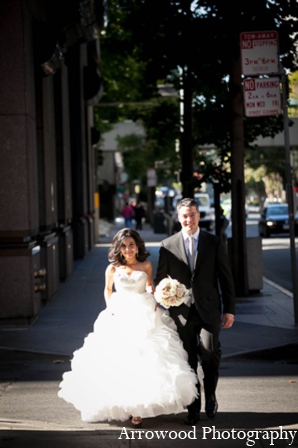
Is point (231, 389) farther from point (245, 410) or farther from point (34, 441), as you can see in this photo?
point (34, 441)

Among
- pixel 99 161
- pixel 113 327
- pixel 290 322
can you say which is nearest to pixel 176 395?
pixel 113 327

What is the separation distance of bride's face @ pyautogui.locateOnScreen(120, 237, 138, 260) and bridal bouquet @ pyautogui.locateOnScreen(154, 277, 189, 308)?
1.44 feet

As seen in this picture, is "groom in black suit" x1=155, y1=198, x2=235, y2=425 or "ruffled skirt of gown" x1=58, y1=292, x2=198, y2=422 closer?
"ruffled skirt of gown" x1=58, y1=292, x2=198, y2=422

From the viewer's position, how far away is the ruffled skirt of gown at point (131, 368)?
7312 mm

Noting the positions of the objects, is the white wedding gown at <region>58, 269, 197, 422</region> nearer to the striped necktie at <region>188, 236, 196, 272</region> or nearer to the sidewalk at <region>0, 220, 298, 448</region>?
the sidewalk at <region>0, 220, 298, 448</region>

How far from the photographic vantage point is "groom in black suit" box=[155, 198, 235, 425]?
25.2 feet

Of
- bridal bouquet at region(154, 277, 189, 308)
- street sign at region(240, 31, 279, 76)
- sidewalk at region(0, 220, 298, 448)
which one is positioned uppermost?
street sign at region(240, 31, 279, 76)

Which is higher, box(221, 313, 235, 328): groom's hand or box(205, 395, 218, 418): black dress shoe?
box(221, 313, 235, 328): groom's hand

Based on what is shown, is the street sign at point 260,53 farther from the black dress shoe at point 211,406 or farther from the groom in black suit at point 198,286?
the black dress shoe at point 211,406

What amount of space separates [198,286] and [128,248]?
2.14 feet

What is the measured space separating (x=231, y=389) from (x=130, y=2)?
45.2 feet

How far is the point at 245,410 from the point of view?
27.3 ft

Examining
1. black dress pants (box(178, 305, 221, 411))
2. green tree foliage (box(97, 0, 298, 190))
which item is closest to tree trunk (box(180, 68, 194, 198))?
green tree foliage (box(97, 0, 298, 190))

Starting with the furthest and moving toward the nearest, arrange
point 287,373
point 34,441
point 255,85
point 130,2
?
1. point 130,2
2. point 255,85
3. point 287,373
4. point 34,441
